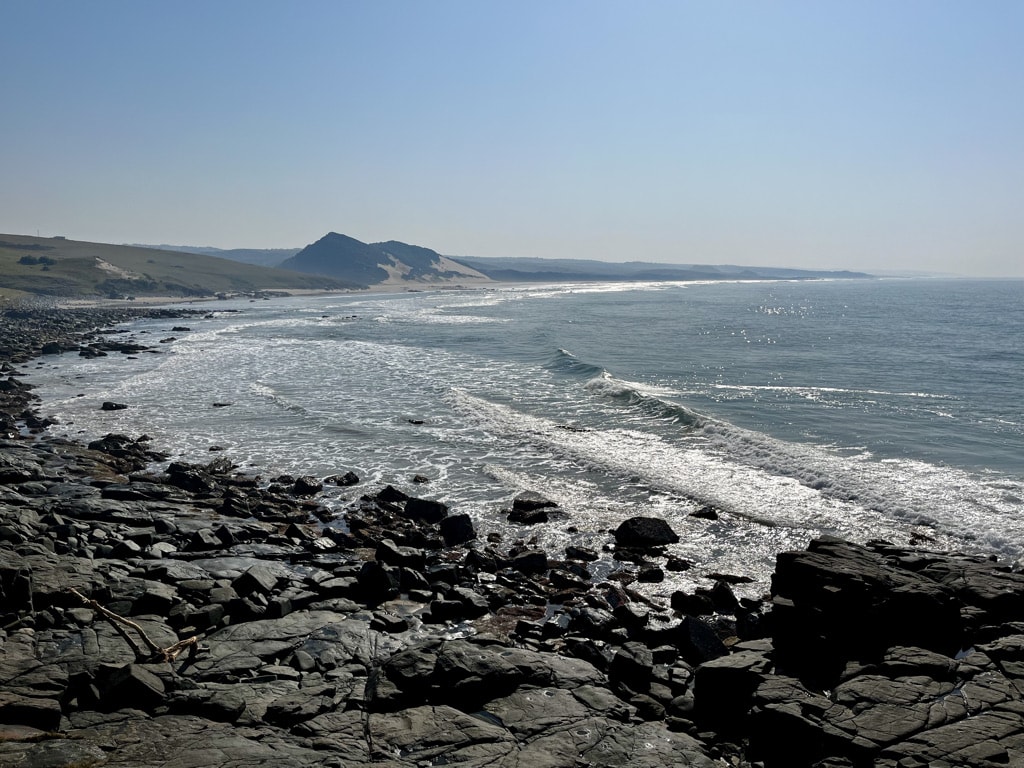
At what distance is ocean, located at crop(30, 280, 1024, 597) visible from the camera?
19.7 metres

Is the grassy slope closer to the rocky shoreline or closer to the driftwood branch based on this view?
the rocky shoreline

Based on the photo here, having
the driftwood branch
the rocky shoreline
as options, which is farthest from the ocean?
the driftwood branch

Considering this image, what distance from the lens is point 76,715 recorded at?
8289 millimetres

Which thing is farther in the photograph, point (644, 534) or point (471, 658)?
point (644, 534)

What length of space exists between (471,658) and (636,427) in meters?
21.7

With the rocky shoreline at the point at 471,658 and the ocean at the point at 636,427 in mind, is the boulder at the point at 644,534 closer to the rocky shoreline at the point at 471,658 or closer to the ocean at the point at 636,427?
the ocean at the point at 636,427

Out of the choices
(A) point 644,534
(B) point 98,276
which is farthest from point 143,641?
(B) point 98,276

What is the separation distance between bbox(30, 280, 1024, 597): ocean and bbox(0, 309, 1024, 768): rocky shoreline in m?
3.51

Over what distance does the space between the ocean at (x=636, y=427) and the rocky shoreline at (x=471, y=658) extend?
351 cm

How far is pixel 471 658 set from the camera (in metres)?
9.94

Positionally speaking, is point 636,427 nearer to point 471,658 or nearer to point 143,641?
point 471,658

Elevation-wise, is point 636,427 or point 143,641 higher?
point 636,427

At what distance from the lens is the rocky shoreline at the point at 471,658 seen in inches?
321

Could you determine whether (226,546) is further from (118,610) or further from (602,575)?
(602,575)
